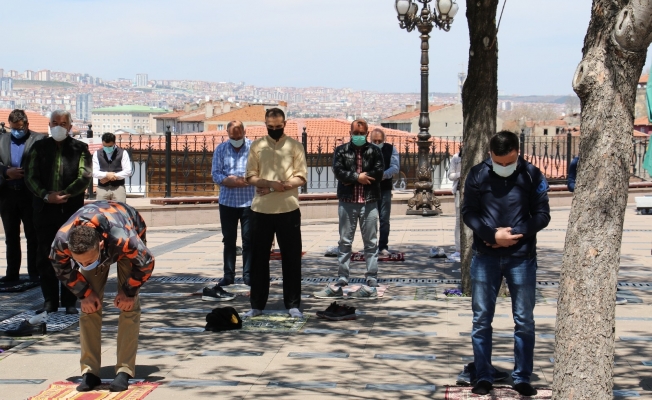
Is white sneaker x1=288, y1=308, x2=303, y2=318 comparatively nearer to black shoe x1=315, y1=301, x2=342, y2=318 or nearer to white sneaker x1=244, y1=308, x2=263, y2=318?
black shoe x1=315, y1=301, x2=342, y2=318

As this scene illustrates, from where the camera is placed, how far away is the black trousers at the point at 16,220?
10.4 meters

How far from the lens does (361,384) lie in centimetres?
673

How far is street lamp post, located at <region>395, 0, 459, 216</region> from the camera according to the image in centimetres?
2084

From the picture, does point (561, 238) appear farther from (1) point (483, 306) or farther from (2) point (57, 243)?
(2) point (57, 243)

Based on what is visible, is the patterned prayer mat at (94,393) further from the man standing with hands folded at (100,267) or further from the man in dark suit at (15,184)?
the man in dark suit at (15,184)

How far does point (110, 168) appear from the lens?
41.7 feet

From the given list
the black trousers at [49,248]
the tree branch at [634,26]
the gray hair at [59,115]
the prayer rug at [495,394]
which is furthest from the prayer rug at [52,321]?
the tree branch at [634,26]

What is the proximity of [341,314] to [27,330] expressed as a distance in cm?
283

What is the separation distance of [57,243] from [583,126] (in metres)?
3.42

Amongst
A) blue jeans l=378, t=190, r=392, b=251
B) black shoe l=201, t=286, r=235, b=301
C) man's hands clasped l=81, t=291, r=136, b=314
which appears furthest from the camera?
blue jeans l=378, t=190, r=392, b=251

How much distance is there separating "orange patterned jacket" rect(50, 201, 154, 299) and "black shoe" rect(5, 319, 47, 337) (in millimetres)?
2010

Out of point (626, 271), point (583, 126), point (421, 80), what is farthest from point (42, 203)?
point (421, 80)

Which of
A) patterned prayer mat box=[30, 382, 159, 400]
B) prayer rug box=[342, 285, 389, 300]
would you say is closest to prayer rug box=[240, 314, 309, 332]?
prayer rug box=[342, 285, 389, 300]

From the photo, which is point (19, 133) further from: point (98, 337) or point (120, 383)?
point (120, 383)
